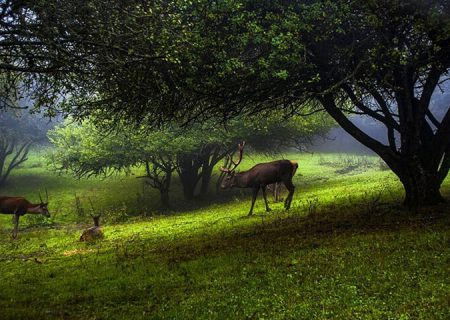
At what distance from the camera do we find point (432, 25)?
12.2 metres

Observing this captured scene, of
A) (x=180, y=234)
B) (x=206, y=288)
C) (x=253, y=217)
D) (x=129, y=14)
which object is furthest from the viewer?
(x=253, y=217)

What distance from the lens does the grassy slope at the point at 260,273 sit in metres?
7.60

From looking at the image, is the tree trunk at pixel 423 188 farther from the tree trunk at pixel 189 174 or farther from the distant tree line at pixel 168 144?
the tree trunk at pixel 189 174

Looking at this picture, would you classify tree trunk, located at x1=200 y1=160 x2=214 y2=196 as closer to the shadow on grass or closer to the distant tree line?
the distant tree line

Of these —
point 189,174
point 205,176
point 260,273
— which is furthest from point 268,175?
point 205,176

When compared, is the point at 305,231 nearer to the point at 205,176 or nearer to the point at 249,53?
the point at 249,53

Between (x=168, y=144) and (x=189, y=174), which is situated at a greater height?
(x=168, y=144)

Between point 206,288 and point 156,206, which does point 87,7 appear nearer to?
point 206,288

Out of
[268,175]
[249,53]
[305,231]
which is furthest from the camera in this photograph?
[268,175]

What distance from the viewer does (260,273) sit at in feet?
33.0

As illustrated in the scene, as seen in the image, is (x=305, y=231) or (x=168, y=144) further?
(x=168, y=144)

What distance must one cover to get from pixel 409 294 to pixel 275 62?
890cm

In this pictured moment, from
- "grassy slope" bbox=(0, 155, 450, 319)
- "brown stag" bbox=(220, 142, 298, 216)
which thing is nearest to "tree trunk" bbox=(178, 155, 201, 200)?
"brown stag" bbox=(220, 142, 298, 216)

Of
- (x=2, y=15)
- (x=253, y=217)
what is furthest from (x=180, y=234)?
(x=2, y=15)
